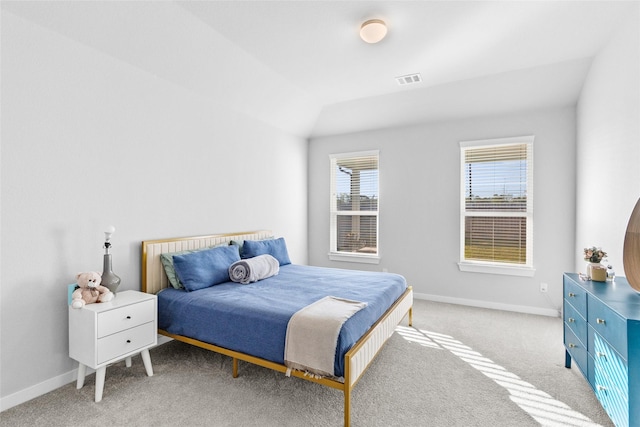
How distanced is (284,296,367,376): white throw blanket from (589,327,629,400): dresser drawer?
1.40m

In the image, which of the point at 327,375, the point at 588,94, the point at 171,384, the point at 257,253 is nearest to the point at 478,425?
the point at 327,375

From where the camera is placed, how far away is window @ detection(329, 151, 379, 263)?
4.95m

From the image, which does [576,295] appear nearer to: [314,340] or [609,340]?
[609,340]

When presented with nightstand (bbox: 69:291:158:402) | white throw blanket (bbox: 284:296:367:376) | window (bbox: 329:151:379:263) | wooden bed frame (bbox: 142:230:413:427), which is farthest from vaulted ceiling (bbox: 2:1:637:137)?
white throw blanket (bbox: 284:296:367:376)

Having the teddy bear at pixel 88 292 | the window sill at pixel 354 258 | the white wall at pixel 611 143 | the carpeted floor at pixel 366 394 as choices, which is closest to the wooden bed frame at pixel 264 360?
the carpeted floor at pixel 366 394

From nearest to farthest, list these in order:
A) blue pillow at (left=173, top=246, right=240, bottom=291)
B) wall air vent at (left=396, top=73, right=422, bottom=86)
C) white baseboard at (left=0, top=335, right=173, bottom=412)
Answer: white baseboard at (left=0, top=335, right=173, bottom=412)
blue pillow at (left=173, top=246, right=240, bottom=291)
wall air vent at (left=396, top=73, right=422, bottom=86)

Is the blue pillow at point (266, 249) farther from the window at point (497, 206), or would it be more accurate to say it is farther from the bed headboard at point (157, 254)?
the window at point (497, 206)

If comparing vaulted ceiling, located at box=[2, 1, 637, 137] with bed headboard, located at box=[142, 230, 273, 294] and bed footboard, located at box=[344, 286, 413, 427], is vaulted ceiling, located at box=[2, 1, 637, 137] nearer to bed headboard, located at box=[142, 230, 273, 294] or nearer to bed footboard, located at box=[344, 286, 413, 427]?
bed headboard, located at box=[142, 230, 273, 294]

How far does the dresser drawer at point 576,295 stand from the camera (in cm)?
211

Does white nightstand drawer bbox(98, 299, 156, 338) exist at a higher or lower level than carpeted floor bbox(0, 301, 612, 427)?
higher

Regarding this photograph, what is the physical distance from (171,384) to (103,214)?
1.44 metres

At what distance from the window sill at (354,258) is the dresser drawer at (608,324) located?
9.74 feet

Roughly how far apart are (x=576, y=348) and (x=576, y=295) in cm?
39

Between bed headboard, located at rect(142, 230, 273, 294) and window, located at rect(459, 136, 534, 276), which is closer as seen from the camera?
bed headboard, located at rect(142, 230, 273, 294)
